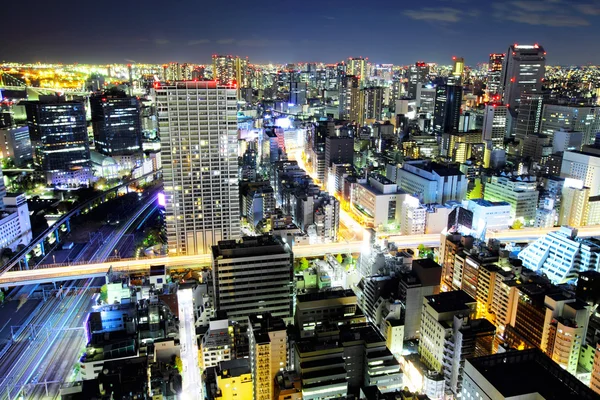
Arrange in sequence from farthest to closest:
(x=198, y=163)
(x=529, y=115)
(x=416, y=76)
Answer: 1. (x=416, y=76)
2. (x=529, y=115)
3. (x=198, y=163)

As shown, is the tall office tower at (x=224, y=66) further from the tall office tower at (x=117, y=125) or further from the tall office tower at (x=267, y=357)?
the tall office tower at (x=267, y=357)

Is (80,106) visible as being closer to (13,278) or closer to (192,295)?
(13,278)

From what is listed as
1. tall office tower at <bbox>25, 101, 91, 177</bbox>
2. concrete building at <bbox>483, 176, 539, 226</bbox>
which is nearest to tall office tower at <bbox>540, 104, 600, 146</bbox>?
concrete building at <bbox>483, 176, 539, 226</bbox>

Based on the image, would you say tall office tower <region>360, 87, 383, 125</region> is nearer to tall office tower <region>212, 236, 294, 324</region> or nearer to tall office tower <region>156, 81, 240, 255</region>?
tall office tower <region>156, 81, 240, 255</region>

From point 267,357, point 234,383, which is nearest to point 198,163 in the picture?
point 267,357

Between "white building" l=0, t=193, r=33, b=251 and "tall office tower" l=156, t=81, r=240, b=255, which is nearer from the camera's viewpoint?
"tall office tower" l=156, t=81, r=240, b=255

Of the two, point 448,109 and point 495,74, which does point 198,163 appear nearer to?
point 448,109
